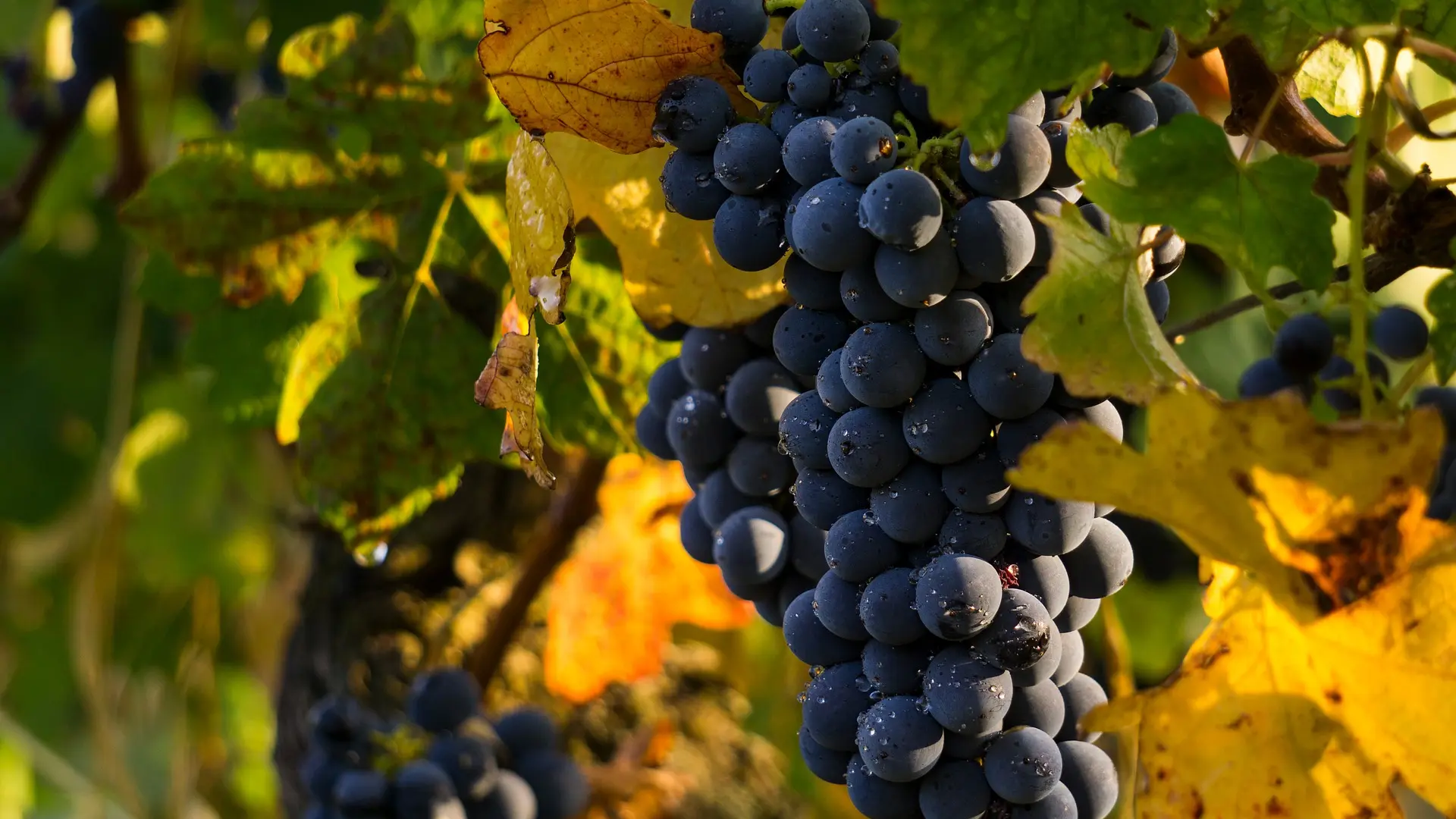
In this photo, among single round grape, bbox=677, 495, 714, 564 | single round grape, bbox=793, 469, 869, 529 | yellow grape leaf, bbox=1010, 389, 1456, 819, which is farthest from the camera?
single round grape, bbox=677, 495, 714, 564

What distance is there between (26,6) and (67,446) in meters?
0.50

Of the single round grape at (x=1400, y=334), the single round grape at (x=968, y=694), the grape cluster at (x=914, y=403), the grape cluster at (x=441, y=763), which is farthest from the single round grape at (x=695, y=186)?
the grape cluster at (x=441, y=763)

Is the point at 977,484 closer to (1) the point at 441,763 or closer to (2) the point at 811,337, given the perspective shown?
(2) the point at 811,337

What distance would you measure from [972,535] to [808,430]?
8 centimetres

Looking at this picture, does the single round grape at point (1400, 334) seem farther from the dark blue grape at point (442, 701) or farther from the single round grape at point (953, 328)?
the dark blue grape at point (442, 701)

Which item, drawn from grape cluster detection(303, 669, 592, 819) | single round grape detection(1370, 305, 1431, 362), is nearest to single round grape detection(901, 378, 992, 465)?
single round grape detection(1370, 305, 1431, 362)

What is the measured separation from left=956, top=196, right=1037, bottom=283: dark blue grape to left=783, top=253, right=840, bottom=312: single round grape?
6 cm

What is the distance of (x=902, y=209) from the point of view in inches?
16.8

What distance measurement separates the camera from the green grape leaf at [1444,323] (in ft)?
1.57

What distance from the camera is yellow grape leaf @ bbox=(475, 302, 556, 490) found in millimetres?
506

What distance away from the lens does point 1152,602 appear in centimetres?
127

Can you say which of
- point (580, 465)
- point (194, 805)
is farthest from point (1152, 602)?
point (194, 805)

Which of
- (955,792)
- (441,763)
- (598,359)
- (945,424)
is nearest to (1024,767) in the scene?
(955,792)

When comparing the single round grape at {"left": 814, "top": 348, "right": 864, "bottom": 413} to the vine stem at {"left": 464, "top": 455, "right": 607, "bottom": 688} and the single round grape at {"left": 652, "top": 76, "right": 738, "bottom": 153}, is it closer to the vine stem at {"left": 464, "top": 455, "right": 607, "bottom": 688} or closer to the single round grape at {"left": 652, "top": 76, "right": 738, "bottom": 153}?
the single round grape at {"left": 652, "top": 76, "right": 738, "bottom": 153}
